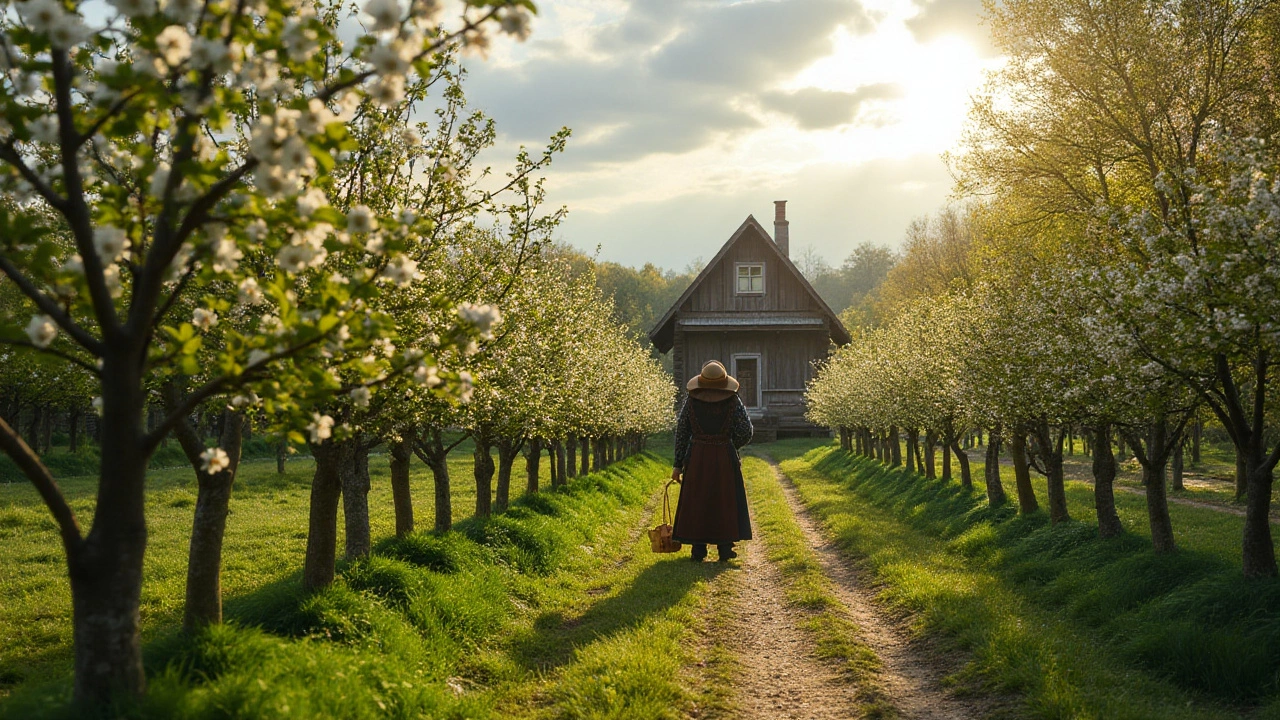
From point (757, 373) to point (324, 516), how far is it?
3909cm

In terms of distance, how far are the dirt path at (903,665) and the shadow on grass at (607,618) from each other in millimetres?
1888

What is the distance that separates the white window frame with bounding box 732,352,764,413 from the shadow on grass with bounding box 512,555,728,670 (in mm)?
34436

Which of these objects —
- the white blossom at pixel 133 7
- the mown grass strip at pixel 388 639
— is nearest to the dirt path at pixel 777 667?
the mown grass strip at pixel 388 639

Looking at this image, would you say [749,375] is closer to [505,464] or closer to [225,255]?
[505,464]

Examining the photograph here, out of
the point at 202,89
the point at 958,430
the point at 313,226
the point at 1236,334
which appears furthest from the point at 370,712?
the point at 958,430

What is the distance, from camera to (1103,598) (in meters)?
8.90

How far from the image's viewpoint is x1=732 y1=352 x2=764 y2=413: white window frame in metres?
45.8

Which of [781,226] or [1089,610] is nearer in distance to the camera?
[1089,610]

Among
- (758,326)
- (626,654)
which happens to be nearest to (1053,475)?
(626,654)

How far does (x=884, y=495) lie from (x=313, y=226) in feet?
59.8

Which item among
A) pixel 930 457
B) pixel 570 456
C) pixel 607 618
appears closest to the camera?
pixel 607 618

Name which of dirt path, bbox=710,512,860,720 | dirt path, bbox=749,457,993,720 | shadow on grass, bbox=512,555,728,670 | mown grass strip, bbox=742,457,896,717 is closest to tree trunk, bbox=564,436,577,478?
mown grass strip, bbox=742,457,896,717

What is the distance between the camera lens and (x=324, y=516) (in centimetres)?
812

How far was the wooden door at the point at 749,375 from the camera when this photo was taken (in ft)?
151
